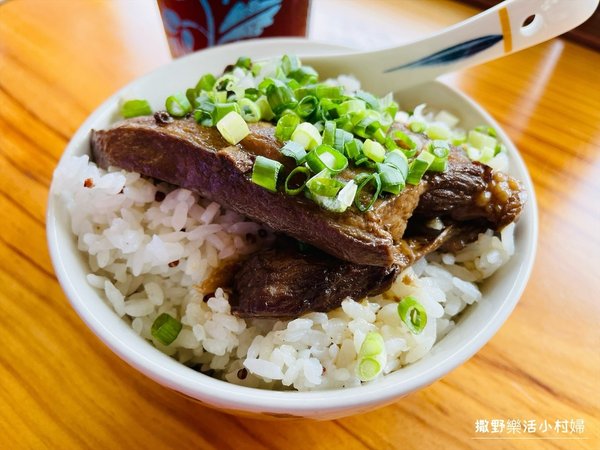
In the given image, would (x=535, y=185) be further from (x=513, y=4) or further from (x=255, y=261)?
(x=255, y=261)

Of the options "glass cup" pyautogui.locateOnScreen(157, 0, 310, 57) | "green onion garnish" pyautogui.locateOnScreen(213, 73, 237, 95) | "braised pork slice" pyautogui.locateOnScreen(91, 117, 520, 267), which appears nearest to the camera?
"braised pork slice" pyautogui.locateOnScreen(91, 117, 520, 267)

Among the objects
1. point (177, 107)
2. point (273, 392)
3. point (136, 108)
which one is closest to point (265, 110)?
point (177, 107)

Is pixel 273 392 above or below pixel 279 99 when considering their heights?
below

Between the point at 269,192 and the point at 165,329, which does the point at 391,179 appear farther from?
the point at 165,329

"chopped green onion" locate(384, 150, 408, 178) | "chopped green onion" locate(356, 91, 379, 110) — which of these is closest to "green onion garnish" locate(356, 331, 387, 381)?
"chopped green onion" locate(384, 150, 408, 178)

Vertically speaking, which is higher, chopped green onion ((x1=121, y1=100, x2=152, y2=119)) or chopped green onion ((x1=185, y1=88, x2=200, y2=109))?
chopped green onion ((x1=185, y1=88, x2=200, y2=109))

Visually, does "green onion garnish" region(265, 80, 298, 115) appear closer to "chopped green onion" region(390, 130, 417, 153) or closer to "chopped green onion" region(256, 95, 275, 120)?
"chopped green onion" region(256, 95, 275, 120)

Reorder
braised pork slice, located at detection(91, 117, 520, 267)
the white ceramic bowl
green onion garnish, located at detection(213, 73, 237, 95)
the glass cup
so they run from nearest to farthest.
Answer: the white ceramic bowl
braised pork slice, located at detection(91, 117, 520, 267)
green onion garnish, located at detection(213, 73, 237, 95)
the glass cup
